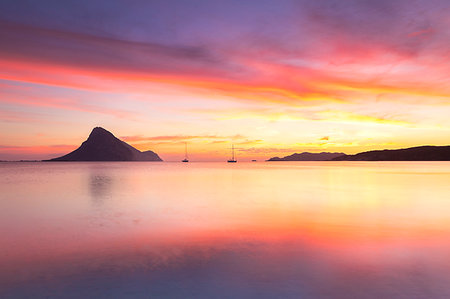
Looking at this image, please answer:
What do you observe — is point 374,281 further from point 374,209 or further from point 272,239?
point 374,209

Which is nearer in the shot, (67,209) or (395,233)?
(395,233)

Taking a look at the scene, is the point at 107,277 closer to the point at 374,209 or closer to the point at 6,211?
the point at 6,211

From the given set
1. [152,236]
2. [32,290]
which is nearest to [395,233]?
[152,236]

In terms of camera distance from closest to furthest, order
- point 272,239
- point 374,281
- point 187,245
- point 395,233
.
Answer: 1. point 374,281
2. point 187,245
3. point 272,239
4. point 395,233

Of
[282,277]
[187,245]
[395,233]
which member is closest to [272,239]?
[187,245]

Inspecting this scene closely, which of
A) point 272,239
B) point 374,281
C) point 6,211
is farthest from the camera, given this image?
→ point 6,211

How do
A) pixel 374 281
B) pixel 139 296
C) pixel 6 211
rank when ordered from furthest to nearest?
pixel 6 211 → pixel 374 281 → pixel 139 296

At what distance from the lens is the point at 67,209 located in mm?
22062

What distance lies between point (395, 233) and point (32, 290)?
45.4 feet

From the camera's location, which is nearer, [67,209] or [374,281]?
[374,281]

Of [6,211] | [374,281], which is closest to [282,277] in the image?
[374,281]

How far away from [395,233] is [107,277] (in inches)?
478

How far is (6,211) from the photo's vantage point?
21.2 meters

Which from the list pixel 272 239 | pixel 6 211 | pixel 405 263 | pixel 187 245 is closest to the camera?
pixel 405 263
